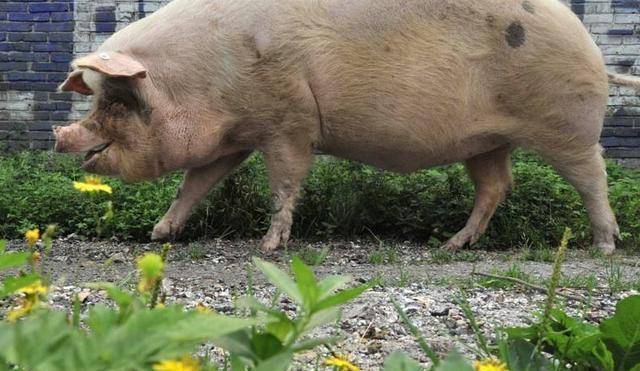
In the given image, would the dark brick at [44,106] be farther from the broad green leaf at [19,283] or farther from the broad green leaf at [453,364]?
the broad green leaf at [453,364]

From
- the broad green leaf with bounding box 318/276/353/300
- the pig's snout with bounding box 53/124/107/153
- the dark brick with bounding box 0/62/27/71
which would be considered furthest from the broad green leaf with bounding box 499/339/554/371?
the dark brick with bounding box 0/62/27/71

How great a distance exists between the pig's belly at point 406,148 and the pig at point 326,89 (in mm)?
10

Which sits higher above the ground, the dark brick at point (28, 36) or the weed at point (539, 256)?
the dark brick at point (28, 36)

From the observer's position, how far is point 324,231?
5551 millimetres

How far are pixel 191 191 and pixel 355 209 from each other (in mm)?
1127

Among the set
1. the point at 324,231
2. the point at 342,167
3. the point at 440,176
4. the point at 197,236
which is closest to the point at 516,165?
the point at 440,176

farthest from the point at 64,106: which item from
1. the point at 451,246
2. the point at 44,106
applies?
the point at 451,246

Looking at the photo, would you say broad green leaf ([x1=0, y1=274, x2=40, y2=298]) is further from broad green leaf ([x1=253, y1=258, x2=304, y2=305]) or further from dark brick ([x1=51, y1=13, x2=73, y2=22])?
dark brick ([x1=51, y1=13, x2=73, y2=22])

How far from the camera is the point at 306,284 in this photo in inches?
37.5

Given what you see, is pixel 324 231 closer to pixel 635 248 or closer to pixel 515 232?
pixel 515 232

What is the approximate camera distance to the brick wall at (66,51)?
912 cm

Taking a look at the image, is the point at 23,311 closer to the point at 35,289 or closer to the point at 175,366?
the point at 35,289

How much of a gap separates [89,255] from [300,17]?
68.8 inches

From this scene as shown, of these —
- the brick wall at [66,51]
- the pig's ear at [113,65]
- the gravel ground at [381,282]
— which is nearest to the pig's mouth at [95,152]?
the pig's ear at [113,65]
